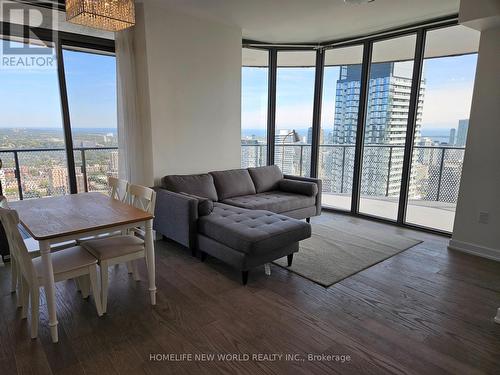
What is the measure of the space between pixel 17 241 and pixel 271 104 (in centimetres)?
403

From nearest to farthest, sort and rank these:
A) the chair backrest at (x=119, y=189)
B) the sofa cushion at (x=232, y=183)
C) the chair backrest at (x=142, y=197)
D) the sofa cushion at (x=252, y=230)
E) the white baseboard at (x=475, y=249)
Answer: the chair backrest at (x=142, y=197)
the sofa cushion at (x=252, y=230)
the chair backrest at (x=119, y=189)
the white baseboard at (x=475, y=249)
the sofa cushion at (x=232, y=183)

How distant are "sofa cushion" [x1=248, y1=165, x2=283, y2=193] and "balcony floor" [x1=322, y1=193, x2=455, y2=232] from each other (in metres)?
1.38

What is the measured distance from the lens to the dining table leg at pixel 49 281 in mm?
1829

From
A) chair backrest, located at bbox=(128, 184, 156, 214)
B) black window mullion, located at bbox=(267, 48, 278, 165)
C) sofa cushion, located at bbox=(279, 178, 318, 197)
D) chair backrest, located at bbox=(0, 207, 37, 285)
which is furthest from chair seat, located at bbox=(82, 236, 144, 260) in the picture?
black window mullion, located at bbox=(267, 48, 278, 165)

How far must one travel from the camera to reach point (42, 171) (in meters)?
3.70

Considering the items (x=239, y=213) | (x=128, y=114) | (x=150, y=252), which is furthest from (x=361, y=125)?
(x=150, y=252)

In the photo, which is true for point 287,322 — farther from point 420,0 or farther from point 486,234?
point 420,0

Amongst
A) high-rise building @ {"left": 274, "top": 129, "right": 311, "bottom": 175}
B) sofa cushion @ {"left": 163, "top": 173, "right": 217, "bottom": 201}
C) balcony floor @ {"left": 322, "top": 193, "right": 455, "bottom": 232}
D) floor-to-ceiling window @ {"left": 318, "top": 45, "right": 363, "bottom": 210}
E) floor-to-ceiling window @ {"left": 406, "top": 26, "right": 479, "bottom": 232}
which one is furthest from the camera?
high-rise building @ {"left": 274, "top": 129, "right": 311, "bottom": 175}

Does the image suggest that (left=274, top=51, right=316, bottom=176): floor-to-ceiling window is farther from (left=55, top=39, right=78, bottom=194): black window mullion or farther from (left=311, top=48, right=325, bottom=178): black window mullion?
(left=55, top=39, right=78, bottom=194): black window mullion

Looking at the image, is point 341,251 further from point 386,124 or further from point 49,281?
point 49,281

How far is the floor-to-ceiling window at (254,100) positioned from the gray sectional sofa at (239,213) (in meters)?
0.76

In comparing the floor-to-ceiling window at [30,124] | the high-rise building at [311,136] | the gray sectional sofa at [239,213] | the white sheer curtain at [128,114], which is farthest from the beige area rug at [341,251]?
the floor-to-ceiling window at [30,124]

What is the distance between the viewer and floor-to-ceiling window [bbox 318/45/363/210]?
186 inches

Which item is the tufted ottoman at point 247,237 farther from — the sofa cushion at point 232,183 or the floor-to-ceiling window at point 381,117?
the floor-to-ceiling window at point 381,117
